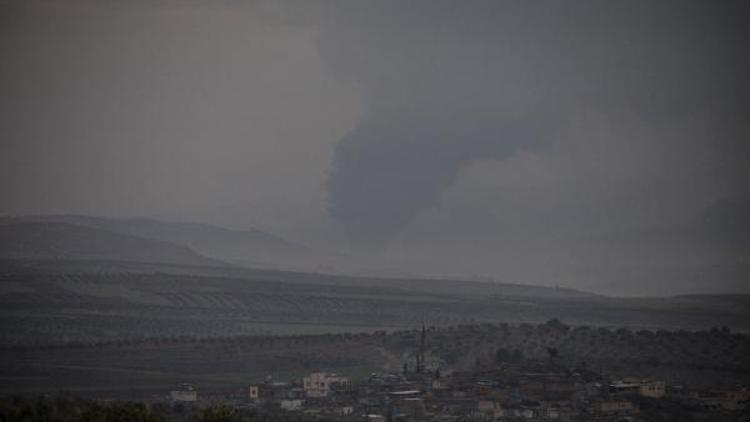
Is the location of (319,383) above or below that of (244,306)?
below

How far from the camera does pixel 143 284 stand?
108m

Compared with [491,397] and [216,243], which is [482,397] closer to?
[491,397]

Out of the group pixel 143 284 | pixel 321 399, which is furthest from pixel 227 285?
pixel 321 399

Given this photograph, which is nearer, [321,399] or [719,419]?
[719,419]

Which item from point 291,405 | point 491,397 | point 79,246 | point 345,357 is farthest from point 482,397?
point 79,246

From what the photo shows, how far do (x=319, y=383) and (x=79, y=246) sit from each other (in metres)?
87.5

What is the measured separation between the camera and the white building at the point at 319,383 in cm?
5762

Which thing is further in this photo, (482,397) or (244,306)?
(244,306)

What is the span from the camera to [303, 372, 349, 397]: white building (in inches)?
2269

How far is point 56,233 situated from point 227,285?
40003 mm

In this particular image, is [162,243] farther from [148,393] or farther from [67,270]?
[148,393]

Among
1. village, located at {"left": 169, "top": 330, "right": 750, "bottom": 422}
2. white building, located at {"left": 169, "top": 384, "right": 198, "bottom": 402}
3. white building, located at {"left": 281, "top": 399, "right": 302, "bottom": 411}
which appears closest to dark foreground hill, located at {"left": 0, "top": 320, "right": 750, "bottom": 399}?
white building, located at {"left": 169, "top": 384, "right": 198, "bottom": 402}

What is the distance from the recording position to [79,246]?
143750 mm

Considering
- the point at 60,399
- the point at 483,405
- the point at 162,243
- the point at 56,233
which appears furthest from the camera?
the point at 162,243
